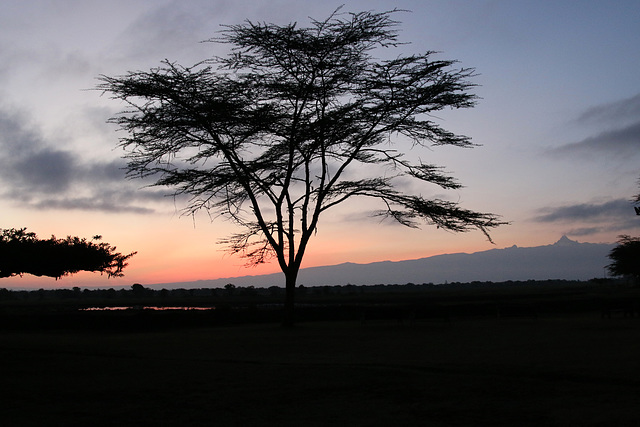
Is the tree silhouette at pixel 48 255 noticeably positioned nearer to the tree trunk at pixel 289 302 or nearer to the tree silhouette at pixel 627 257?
the tree trunk at pixel 289 302

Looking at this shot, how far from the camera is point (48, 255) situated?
25047 millimetres

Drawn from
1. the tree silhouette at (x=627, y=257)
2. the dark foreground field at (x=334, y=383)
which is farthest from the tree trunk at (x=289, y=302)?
the tree silhouette at (x=627, y=257)

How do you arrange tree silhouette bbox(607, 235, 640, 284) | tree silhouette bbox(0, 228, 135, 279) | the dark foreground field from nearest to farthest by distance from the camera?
1. the dark foreground field
2. tree silhouette bbox(0, 228, 135, 279)
3. tree silhouette bbox(607, 235, 640, 284)

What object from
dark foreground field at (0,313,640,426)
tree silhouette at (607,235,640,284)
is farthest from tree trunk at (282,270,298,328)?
tree silhouette at (607,235,640,284)

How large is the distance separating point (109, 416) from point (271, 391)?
2.80 metres

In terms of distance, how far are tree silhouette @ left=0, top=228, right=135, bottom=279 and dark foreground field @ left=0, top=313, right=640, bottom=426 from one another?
227 inches

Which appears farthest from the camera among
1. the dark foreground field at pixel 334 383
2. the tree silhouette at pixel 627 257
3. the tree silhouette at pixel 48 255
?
the tree silhouette at pixel 627 257

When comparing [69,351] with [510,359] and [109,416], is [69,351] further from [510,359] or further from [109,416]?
[510,359]

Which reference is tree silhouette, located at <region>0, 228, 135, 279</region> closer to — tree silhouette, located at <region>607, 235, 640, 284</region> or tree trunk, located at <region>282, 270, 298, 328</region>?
tree trunk, located at <region>282, 270, 298, 328</region>

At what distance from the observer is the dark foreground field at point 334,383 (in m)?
8.57

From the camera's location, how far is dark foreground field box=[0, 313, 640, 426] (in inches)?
337

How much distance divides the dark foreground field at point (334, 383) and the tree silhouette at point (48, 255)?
5.77 metres

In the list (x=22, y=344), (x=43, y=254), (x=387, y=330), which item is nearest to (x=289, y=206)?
(x=387, y=330)

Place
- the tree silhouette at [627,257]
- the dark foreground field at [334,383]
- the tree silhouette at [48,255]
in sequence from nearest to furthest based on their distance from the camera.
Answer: the dark foreground field at [334,383] < the tree silhouette at [48,255] < the tree silhouette at [627,257]
